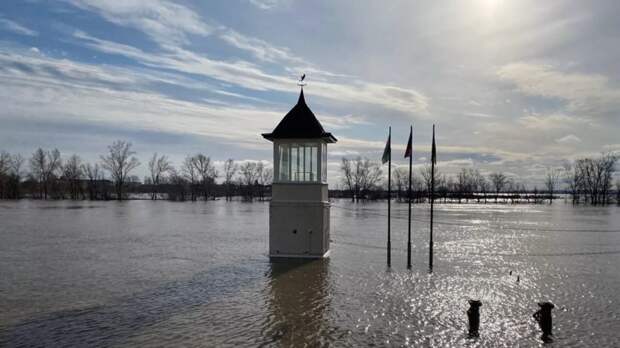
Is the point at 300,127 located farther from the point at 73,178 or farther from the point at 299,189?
the point at 73,178

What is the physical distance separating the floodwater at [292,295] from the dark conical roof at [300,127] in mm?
4991

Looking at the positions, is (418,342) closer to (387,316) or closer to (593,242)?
(387,316)

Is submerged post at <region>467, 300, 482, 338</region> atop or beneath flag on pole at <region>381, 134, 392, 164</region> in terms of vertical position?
beneath

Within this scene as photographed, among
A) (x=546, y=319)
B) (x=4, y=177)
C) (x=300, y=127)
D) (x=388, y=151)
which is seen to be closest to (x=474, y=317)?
(x=546, y=319)

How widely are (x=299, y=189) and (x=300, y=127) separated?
251 cm

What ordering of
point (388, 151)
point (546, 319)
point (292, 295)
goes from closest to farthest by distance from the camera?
point (546, 319) < point (292, 295) < point (388, 151)

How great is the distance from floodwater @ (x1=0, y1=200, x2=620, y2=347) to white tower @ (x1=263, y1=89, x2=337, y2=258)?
1110 mm

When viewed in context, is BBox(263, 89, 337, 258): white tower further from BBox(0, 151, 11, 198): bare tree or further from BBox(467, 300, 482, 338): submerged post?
BBox(0, 151, 11, 198): bare tree

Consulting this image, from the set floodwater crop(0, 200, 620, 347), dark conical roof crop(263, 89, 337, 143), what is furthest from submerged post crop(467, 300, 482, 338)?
dark conical roof crop(263, 89, 337, 143)

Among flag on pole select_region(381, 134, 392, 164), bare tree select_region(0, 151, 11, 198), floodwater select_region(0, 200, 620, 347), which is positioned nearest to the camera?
floodwater select_region(0, 200, 620, 347)

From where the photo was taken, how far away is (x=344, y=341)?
892 cm

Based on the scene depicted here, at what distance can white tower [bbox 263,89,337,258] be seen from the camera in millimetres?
17906

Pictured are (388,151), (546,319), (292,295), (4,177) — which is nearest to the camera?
(546,319)

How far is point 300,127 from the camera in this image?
59.6ft
